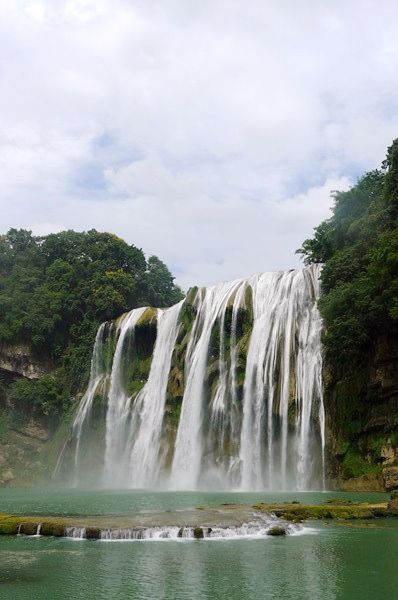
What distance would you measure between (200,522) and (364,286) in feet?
45.2

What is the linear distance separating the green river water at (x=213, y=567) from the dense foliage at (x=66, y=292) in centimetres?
3307

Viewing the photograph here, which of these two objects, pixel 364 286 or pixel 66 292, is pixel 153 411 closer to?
pixel 364 286

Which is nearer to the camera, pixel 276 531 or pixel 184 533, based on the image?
pixel 184 533

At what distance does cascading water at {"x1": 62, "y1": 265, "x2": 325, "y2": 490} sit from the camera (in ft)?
93.7

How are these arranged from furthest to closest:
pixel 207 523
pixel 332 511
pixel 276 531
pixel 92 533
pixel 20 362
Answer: pixel 20 362 < pixel 332 511 < pixel 207 523 < pixel 276 531 < pixel 92 533

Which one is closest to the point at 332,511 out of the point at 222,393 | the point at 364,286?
the point at 364,286

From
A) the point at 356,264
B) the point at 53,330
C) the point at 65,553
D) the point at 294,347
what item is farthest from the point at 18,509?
the point at 53,330

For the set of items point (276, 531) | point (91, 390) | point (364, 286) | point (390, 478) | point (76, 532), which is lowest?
point (76, 532)

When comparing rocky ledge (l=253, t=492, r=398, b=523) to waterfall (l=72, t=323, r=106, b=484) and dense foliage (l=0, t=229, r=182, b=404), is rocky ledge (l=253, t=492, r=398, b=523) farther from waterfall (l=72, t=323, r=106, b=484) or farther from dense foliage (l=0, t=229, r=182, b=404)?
dense foliage (l=0, t=229, r=182, b=404)

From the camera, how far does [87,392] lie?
43375 mm

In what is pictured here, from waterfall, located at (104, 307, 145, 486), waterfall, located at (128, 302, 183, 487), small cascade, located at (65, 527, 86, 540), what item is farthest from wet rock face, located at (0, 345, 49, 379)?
small cascade, located at (65, 527, 86, 540)

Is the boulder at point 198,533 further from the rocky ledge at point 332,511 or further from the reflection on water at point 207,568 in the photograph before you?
the rocky ledge at point 332,511

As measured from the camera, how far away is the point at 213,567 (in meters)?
11.2

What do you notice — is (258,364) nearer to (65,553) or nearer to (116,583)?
(65,553)
